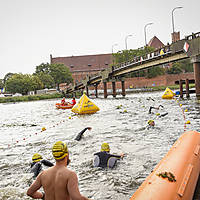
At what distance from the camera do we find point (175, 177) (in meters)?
4.31

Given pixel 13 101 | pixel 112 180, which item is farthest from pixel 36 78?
pixel 112 180

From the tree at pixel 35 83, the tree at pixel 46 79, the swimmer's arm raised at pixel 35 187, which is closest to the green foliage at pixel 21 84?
the tree at pixel 35 83

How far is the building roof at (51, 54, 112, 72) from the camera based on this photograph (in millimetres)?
128375

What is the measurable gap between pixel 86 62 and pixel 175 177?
12775 cm

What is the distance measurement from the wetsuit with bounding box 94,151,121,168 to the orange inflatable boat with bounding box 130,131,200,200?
6.57 ft

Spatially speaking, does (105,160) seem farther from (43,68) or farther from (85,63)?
(85,63)

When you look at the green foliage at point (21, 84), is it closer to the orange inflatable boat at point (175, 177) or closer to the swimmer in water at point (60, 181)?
the orange inflatable boat at point (175, 177)

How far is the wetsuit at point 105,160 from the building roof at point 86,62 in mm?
121216

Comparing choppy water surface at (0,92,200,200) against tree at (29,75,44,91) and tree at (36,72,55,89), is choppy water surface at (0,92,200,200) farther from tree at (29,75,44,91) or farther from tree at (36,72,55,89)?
tree at (36,72,55,89)

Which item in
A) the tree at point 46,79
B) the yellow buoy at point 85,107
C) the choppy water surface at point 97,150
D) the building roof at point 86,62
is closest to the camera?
the choppy water surface at point 97,150

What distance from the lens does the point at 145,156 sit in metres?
8.11

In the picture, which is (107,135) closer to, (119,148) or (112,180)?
(119,148)

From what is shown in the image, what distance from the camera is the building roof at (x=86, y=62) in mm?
128375

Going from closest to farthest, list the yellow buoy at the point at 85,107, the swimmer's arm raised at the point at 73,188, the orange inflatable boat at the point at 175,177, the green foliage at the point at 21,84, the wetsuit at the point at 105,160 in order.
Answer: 1. the swimmer's arm raised at the point at 73,188
2. the orange inflatable boat at the point at 175,177
3. the wetsuit at the point at 105,160
4. the yellow buoy at the point at 85,107
5. the green foliage at the point at 21,84
